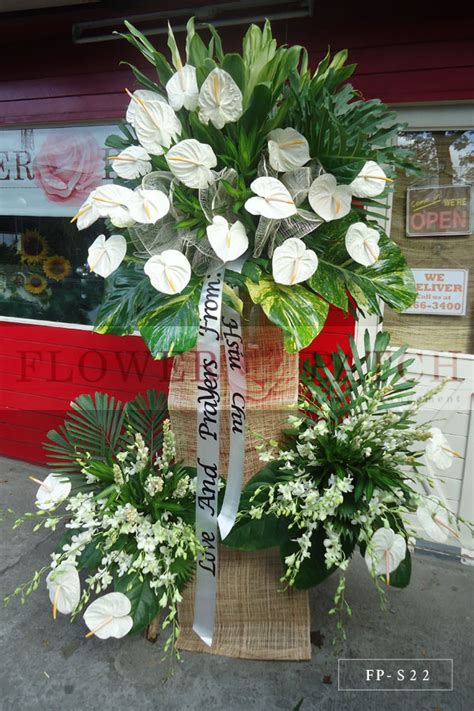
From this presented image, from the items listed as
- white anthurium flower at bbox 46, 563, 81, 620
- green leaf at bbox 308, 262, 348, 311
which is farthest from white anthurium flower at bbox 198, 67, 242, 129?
white anthurium flower at bbox 46, 563, 81, 620

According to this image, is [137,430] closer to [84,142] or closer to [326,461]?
[326,461]

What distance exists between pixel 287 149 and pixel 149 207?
1.44 ft

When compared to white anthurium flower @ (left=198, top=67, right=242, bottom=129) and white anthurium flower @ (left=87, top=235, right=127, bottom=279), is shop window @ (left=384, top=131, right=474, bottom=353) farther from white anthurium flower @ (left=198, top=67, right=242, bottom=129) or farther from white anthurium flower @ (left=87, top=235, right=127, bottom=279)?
white anthurium flower @ (left=87, top=235, right=127, bottom=279)

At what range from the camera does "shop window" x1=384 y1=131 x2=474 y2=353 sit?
2.62 metres

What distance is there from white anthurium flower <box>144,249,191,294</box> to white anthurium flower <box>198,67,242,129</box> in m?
0.42

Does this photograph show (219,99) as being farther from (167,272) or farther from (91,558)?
(91,558)

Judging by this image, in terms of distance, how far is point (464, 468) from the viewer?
280 cm

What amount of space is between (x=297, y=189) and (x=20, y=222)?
261cm

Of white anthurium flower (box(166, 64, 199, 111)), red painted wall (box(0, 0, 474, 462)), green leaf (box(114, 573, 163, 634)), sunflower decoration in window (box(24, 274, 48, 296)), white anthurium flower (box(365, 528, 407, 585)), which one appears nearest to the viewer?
white anthurium flower (box(166, 64, 199, 111))

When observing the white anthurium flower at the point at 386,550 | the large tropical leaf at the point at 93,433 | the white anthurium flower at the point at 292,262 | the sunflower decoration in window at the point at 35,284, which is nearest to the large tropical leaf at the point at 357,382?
the white anthurium flower at the point at 386,550

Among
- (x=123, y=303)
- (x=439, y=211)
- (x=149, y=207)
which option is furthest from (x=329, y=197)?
(x=439, y=211)

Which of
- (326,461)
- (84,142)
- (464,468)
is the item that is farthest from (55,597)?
(84,142)

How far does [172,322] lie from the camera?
150 cm

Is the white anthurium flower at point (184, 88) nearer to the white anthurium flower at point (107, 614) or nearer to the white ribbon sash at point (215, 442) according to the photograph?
the white ribbon sash at point (215, 442)
